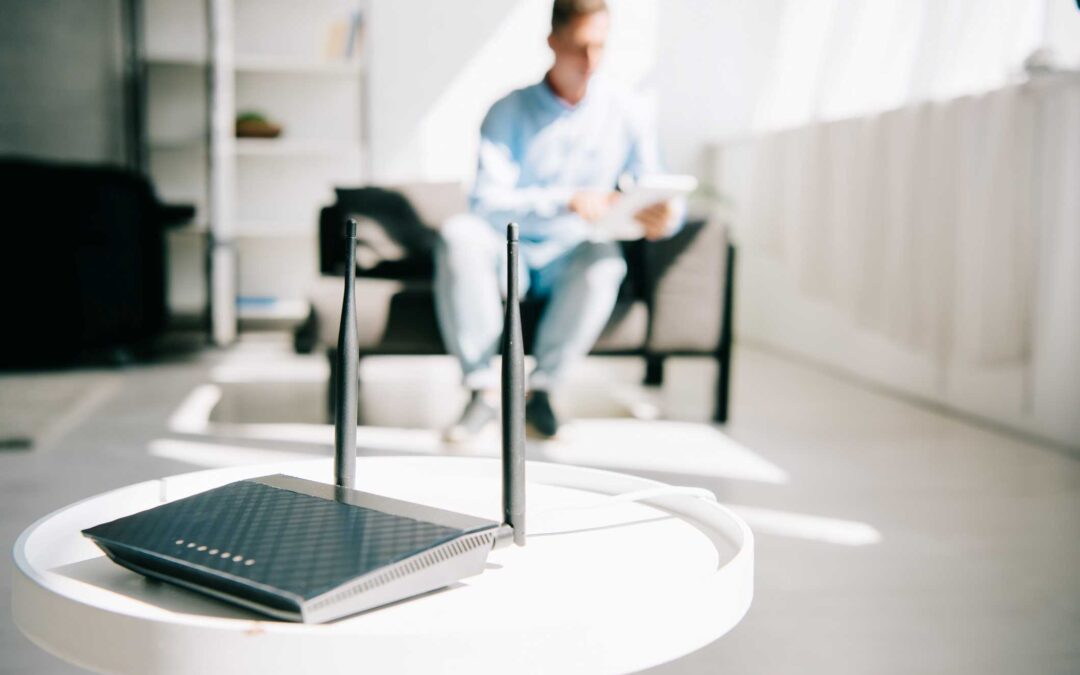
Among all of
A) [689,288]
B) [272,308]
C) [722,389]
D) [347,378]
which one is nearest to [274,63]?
[272,308]

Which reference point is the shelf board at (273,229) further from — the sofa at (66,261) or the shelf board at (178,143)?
the sofa at (66,261)

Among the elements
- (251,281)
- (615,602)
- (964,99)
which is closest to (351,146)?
(251,281)

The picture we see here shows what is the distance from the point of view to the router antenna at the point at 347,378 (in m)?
0.73

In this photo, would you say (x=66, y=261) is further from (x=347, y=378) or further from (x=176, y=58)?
(x=347, y=378)

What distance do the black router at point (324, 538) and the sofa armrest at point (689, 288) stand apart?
6.24ft

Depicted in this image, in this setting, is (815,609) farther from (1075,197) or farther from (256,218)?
(256,218)

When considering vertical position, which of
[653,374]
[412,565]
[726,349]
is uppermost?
[412,565]

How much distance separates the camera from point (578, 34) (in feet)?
7.71

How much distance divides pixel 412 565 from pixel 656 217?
5.88ft

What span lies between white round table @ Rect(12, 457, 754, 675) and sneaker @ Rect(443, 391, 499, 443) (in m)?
1.57

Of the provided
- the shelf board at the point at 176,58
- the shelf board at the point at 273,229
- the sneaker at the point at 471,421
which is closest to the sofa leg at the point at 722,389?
the sneaker at the point at 471,421

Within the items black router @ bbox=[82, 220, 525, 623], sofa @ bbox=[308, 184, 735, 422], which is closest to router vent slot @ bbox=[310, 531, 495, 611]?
black router @ bbox=[82, 220, 525, 623]

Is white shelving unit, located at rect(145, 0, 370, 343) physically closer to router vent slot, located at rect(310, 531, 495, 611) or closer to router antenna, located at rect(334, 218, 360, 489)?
Result: router antenna, located at rect(334, 218, 360, 489)

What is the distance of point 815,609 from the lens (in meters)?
1.40
